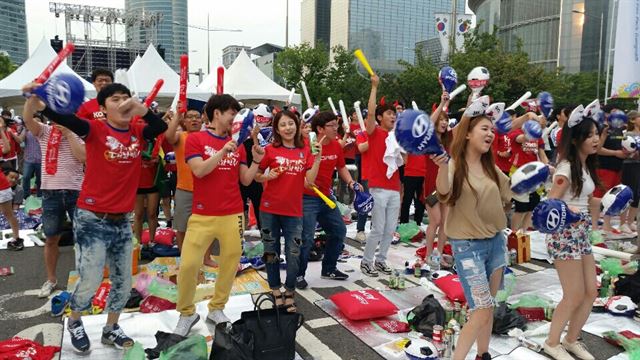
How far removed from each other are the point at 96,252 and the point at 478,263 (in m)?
2.83

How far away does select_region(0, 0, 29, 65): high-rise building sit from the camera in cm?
8329

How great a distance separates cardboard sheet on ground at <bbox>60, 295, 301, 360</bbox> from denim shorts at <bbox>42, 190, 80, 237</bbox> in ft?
3.65

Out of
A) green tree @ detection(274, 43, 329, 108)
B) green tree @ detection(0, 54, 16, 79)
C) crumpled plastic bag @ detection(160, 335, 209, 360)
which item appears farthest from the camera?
green tree @ detection(0, 54, 16, 79)

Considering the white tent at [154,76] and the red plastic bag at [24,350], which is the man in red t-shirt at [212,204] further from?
the white tent at [154,76]

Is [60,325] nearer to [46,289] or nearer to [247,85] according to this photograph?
[46,289]

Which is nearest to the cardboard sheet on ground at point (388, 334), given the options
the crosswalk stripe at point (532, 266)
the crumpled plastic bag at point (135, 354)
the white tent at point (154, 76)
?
the crumpled plastic bag at point (135, 354)

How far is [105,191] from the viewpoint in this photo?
3.67 metres

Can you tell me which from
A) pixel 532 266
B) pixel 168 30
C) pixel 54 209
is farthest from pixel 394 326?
pixel 168 30

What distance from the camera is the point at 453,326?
416 cm

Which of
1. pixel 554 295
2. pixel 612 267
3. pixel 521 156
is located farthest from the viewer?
pixel 521 156

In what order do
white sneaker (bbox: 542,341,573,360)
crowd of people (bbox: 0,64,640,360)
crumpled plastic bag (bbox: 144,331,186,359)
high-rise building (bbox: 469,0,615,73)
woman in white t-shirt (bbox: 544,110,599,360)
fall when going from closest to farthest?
crowd of people (bbox: 0,64,640,360) → woman in white t-shirt (bbox: 544,110,599,360) → crumpled plastic bag (bbox: 144,331,186,359) → white sneaker (bbox: 542,341,573,360) → high-rise building (bbox: 469,0,615,73)

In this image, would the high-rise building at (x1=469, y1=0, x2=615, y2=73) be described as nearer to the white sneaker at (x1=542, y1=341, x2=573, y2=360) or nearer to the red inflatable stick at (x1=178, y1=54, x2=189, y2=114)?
the white sneaker at (x1=542, y1=341, x2=573, y2=360)

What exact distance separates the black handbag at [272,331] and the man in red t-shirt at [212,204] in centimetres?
61

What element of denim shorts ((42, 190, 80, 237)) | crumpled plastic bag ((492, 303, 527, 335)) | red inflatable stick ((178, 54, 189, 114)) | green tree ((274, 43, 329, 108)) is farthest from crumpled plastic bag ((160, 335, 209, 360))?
green tree ((274, 43, 329, 108))
